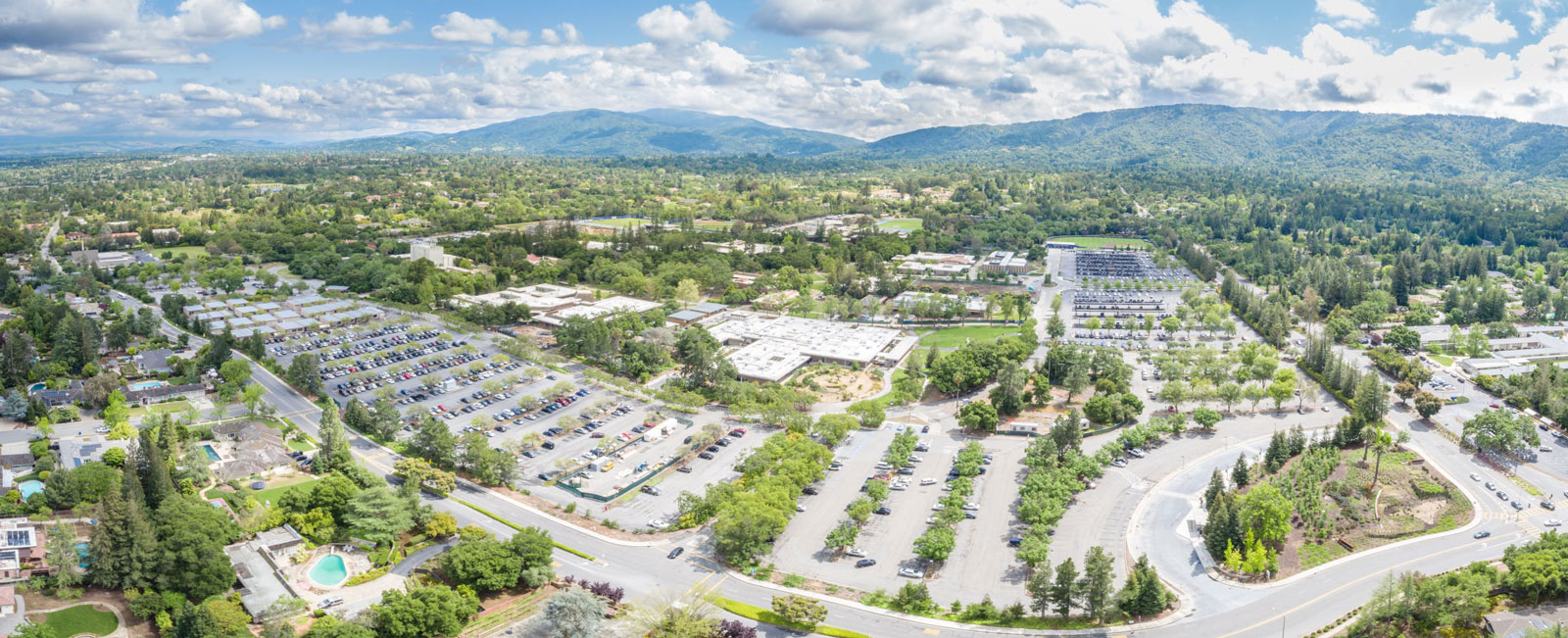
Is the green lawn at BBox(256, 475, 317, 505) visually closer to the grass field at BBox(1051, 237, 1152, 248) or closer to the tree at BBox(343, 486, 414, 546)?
the tree at BBox(343, 486, 414, 546)

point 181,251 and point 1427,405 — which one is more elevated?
point 181,251

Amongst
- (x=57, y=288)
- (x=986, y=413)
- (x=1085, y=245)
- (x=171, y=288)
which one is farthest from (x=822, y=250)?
(x=57, y=288)

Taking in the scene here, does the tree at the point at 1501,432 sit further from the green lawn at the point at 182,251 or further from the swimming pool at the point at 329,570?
the green lawn at the point at 182,251

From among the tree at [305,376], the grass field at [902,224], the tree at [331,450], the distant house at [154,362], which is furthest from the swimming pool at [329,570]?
the grass field at [902,224]

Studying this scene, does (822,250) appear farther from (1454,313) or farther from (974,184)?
(974,184)

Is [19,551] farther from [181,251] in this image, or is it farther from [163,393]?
[181,251]

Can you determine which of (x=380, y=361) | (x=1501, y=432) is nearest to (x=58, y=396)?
(x=380, y=361)

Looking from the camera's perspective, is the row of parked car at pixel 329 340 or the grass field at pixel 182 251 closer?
the row of parked car at pixel 329 340
